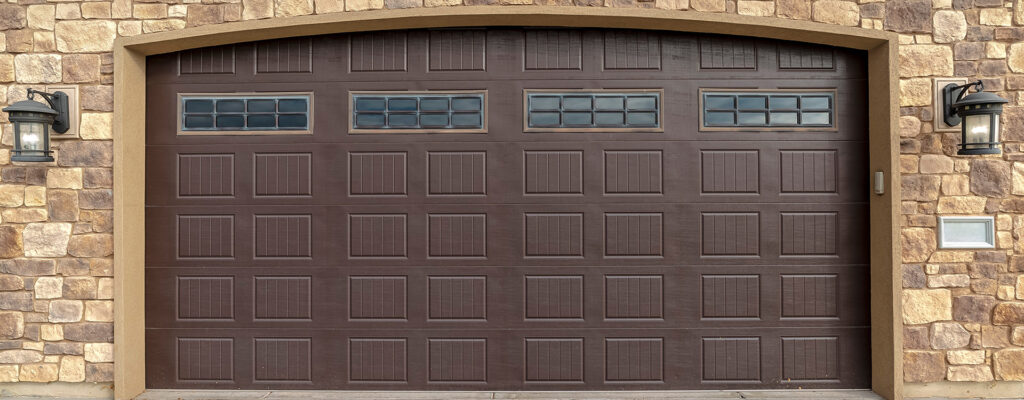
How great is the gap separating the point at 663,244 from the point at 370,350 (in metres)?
2.62

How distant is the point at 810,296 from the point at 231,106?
5140mm

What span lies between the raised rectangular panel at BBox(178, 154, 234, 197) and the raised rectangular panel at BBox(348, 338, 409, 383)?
170cm

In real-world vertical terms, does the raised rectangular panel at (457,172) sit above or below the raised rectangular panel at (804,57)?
below

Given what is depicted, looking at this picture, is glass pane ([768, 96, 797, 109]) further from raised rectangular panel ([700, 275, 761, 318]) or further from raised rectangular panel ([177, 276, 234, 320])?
raised rectangular panel ([177, 276, 234, 320])

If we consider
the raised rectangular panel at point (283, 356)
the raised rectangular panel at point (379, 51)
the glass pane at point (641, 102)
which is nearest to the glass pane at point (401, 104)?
the raised rectangular panel at point (379, 51)

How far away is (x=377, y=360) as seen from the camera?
4.47 m

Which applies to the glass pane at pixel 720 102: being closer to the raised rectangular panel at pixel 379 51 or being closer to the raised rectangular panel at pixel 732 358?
the raised rectangular panel at pixel 732 358

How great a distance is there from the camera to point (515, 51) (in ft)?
14.7

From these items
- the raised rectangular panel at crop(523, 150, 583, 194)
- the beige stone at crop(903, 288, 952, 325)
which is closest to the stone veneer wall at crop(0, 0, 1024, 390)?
the beige stone at crop(903, 288, 952, 325)

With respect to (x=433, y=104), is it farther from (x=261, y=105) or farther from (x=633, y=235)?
(x=633, y=235)

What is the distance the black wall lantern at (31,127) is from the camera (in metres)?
3.94

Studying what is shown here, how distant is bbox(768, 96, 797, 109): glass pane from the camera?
4.46 metres

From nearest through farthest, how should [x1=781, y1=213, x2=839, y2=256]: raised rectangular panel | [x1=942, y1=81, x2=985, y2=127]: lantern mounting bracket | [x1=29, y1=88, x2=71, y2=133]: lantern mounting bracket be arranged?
1. [x1=942, y1=81, x2=985, y2=127]: lantern mounting bracket
2. [x1=29, y1=88, x2=71, y2=133]: lantern mounting bracket
3. [x1=781, y1=213, x2=839, y2=256]: raised rectangular panel

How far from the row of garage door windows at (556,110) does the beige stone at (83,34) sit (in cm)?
88
